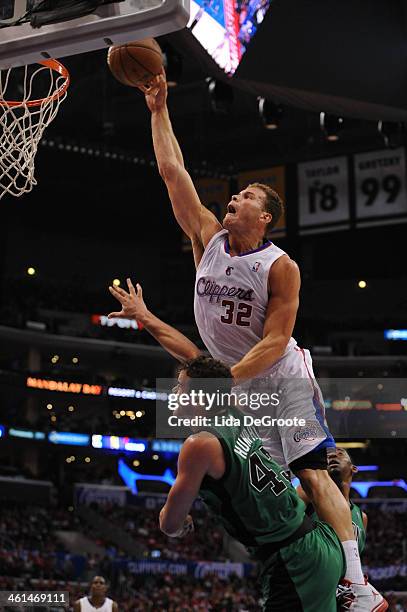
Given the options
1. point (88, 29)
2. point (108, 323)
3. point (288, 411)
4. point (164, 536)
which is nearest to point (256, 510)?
point (288, 411)

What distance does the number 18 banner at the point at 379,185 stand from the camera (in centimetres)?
1966

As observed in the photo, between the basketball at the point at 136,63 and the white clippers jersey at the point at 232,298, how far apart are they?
1200 mm

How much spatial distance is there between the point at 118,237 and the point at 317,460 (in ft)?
99.0

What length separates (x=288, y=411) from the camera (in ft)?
15.6

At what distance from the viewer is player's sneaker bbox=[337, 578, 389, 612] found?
4.28m

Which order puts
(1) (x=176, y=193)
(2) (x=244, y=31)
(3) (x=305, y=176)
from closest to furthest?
(1) (x=176, y=193) → (2) (x=244, y=31) → (3) (x=305, y=176)

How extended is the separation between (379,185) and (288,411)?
52.8 ft

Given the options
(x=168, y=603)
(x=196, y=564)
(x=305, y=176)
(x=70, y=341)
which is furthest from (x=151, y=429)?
(x=305, y=176)

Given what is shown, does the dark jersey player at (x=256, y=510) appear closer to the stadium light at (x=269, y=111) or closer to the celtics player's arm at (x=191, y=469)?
the celtics player's arm at (x=191, y=469)

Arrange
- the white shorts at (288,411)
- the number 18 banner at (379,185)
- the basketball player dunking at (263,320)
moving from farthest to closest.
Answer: the number 18 banner at (379,185) → the white shorts at (288,411) → the basketball player dunking at (263,320)

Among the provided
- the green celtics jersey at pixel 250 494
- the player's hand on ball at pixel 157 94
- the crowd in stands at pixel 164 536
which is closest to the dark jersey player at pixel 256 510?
the green celtics jersey at pixel 250 494

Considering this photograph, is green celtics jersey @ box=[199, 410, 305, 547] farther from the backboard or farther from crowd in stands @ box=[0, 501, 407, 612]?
crowd in stands @ box=[0, 501, 407, 612]

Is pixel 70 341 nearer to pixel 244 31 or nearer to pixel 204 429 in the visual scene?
pixel 244 31

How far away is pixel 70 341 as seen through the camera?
98.5 feet
